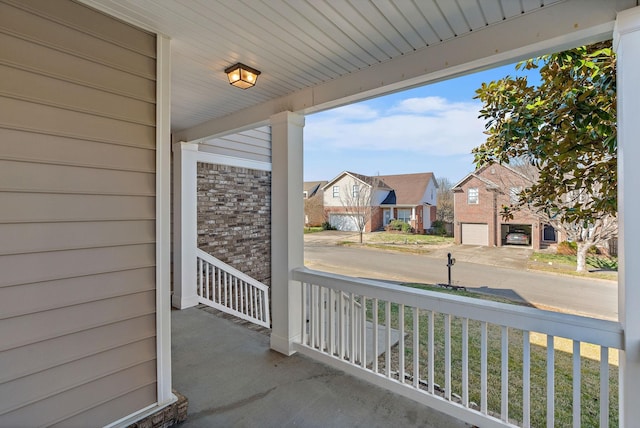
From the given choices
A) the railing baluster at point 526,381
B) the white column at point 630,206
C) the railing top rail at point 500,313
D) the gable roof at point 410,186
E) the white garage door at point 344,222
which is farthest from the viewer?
the white garage door at point 344,222

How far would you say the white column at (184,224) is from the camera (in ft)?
13.3

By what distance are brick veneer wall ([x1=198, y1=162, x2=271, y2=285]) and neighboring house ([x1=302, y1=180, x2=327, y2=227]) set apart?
31.1 inches

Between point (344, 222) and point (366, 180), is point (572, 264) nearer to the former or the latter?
point (344, 222)

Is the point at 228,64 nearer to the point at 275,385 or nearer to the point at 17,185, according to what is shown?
the point at 17,185

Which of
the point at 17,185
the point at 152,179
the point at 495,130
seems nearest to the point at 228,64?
the point at 152,179

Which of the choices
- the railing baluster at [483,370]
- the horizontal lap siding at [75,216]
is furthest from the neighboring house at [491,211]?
the horizontal lap siding at [75,216]

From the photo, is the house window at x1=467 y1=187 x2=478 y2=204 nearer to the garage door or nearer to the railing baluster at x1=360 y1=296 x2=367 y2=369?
the garage door

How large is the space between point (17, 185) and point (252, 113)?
2.16 m

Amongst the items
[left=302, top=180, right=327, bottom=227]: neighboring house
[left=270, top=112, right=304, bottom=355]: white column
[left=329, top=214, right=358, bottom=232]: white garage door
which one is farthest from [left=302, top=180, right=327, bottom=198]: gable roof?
[left=270, top=112, right=304, bottom=355]: white column

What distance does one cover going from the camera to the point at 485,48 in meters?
1.80

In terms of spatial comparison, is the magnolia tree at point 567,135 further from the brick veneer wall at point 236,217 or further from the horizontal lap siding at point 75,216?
the brick veneer wall at point 236,217

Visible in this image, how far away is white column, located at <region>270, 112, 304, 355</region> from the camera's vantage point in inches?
112

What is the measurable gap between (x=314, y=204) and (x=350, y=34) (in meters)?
4.11

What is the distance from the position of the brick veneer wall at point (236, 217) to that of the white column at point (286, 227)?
2.04m
